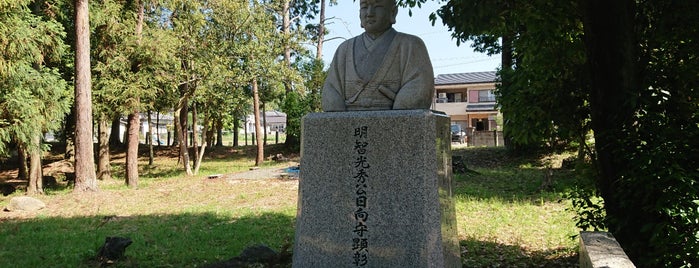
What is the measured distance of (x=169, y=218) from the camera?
9484 millimetres

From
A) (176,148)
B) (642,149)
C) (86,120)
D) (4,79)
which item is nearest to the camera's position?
(642,149)

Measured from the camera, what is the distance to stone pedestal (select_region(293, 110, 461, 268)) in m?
3.70

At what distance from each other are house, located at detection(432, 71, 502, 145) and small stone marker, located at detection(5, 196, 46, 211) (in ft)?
104

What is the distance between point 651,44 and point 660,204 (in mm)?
1977

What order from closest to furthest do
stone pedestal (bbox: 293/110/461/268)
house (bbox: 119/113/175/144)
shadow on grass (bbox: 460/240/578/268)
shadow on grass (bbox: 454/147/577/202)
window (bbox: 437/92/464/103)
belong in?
stone pedestal (bbox: 293/110/461/268)
shadow on grass (bbox: 460/240/578/268)
shadow on grass (bbox: 454/147/577/202)
house (bbox: 119/113/175/144)
window (bbox: 437/92/464/103)

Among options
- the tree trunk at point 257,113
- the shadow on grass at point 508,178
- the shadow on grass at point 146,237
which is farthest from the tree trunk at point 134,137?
the shadow on grass at point 508,178

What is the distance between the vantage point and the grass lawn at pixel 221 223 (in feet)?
20.7

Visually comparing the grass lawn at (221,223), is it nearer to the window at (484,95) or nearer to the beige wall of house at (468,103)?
the beige wall of house at (468,103)

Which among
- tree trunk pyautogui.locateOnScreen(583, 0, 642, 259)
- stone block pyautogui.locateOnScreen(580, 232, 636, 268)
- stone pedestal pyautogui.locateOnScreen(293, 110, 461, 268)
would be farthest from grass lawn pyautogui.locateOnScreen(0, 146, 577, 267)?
stone pedestal pyautogui.locateOnScreen(293, 110, 461, 268)

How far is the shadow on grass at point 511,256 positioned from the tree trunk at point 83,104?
407 inches

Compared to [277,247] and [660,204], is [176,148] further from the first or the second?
[660,204]

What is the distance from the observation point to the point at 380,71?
163 inches

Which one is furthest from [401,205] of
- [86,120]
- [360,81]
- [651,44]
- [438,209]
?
[86,120]

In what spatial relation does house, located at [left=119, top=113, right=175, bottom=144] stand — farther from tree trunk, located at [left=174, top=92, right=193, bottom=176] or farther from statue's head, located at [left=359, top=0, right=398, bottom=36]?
statue's head, located at [left=359, top=0, right=398, bottom=36]
